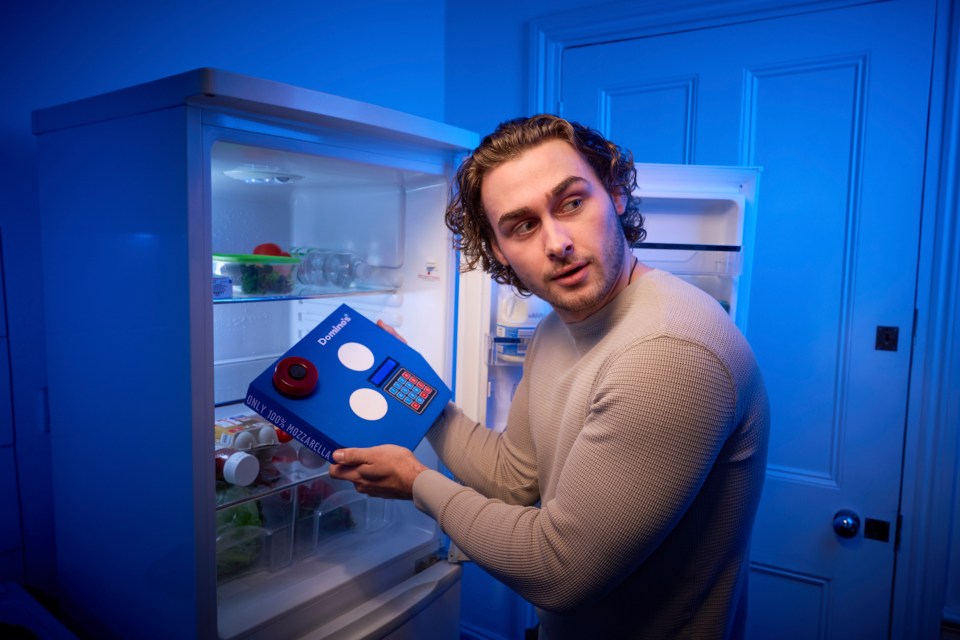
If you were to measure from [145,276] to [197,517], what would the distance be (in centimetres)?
40

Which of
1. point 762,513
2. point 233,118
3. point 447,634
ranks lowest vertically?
point 447,634

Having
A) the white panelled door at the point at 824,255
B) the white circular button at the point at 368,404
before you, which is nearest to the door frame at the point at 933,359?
the white panelled door at the point at 824,255

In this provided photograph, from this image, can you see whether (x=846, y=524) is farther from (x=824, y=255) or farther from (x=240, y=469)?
(x=240, y=469)

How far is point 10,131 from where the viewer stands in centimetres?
123

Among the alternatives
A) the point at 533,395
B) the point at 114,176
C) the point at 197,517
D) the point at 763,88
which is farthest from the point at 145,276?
the point at 763,88

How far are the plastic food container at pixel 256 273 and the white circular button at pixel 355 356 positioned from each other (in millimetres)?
237

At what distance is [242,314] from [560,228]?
1.01m

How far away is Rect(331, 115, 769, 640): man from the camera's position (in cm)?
79

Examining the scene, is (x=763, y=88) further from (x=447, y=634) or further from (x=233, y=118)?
(x=447, y=634)

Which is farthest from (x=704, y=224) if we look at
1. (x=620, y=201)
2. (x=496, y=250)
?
(x=496, y=250)

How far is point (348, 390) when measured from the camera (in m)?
1.17

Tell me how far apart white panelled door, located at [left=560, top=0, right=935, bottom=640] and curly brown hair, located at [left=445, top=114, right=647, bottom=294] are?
70 centimetres

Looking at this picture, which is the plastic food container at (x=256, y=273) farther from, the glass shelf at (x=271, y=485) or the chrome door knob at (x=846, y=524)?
the chrome door knob at (x=846, y=524)

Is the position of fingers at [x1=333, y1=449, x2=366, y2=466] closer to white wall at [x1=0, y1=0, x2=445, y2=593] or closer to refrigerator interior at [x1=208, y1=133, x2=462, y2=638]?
refrigerator interior at [x1=208, y1=133, x2=462, y2=638]
